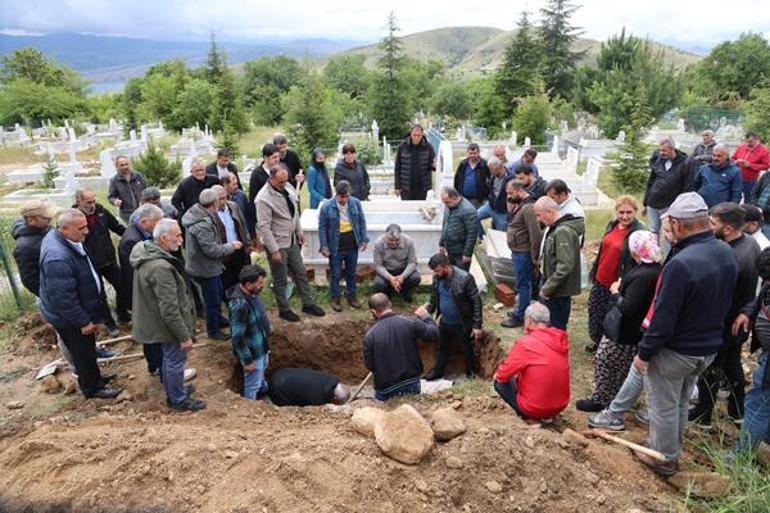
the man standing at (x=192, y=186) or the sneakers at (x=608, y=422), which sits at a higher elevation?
the man standing at (x=192, y=186)

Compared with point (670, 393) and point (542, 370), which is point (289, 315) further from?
point (670, 393)

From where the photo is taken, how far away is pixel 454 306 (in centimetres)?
504

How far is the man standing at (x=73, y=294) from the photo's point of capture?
3977mm

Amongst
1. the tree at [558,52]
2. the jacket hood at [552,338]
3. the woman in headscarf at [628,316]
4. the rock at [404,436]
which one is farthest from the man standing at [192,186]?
the tree at [558,52]

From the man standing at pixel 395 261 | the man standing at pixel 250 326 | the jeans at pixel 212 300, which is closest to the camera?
the man standing at pixel 250 326

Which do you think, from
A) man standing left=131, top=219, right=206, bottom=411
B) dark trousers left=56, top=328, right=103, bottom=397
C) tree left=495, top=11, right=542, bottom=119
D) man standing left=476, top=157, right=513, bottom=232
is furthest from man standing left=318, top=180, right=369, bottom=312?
tree left=495, top=11, right=542, bottom=119

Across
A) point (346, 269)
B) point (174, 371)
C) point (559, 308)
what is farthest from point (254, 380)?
point (559, 308)

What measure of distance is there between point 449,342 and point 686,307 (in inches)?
109

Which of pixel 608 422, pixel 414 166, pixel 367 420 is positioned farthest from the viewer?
pixel 414 166

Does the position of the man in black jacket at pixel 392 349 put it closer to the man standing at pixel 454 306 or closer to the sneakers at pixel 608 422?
the man standing at pixel 454 306

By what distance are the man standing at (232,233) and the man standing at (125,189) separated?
2094 millimetres

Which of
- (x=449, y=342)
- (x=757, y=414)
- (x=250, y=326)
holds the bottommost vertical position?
(x=449, y=342)

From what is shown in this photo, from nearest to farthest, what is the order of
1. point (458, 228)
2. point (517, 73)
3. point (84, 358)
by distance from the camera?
1. point (84, 358)
2. point (458, 228)
3. point (517, 73)

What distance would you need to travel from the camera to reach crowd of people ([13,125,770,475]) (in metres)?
3.15
